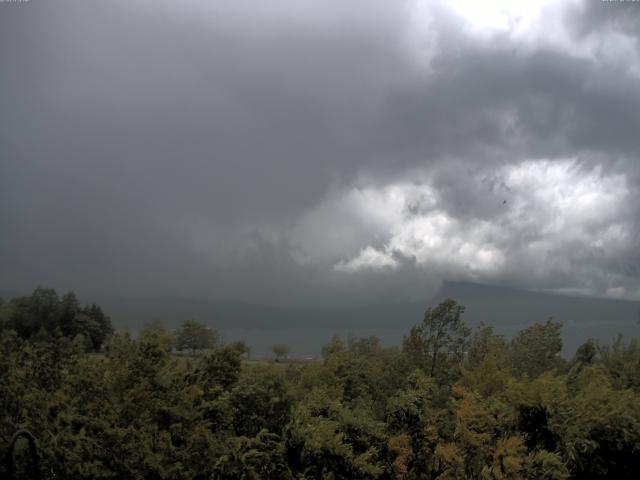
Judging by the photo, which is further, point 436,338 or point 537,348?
point 537,348

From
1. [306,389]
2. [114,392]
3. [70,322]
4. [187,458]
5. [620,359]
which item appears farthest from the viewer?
[70,322]

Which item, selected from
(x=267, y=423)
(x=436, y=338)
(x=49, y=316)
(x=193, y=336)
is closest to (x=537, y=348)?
(x=436, y=338)

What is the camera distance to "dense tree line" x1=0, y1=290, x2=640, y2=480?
1909 cm

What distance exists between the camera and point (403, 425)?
75.0ft

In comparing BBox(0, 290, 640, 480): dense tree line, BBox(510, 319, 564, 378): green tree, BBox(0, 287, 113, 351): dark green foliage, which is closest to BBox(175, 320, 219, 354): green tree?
BBox(0, 287, 113, 351): dark green foliage

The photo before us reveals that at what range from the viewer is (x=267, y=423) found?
22375 millimetres

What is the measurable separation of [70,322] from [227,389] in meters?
91.9

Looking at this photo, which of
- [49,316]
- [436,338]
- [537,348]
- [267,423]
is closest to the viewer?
[267,423]

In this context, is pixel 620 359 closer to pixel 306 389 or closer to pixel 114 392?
pixel 306 389

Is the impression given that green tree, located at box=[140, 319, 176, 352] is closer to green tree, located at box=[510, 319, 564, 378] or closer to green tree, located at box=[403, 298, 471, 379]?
green tree, located at box=[403, 298, 471, 379]

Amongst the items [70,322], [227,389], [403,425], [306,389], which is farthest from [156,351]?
[70,322]

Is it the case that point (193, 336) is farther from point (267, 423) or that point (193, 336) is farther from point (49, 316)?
point (267, 423)

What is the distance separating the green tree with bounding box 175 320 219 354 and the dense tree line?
80.0 meters

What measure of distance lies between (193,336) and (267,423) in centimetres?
8874
